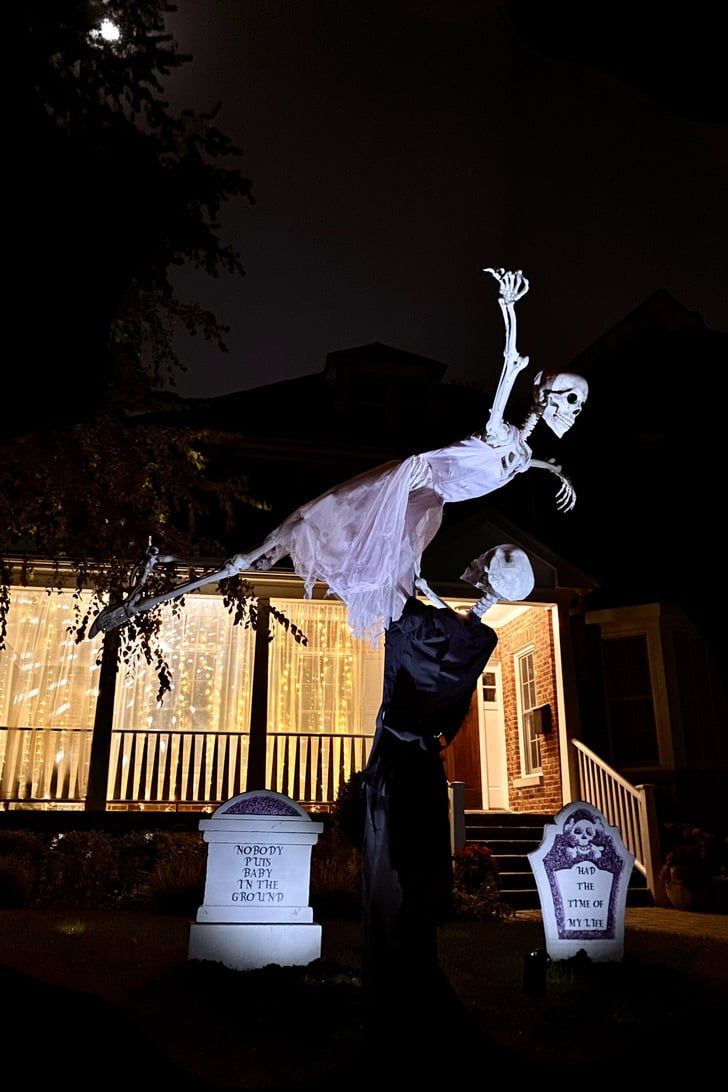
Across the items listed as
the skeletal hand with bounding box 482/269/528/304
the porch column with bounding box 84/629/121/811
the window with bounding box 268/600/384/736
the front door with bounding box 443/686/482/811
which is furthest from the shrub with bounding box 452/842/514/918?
the skeletal hand with bounding box 482/269/528/304

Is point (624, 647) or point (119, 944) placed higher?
point (624, 647)

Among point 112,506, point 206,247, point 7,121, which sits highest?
point 206,247

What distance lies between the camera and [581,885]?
5895 millimetres

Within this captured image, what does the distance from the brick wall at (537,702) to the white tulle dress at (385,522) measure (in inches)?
354

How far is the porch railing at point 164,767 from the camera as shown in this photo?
10352 millimetres

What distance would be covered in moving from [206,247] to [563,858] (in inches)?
250

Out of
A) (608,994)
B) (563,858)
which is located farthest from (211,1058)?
(563,858)

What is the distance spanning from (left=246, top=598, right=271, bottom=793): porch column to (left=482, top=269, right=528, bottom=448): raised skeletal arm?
7.58 metres

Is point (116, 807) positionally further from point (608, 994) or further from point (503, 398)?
point (503, 398)

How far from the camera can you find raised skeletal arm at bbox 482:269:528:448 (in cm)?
275

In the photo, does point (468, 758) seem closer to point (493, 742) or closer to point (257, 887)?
point (493, 742)

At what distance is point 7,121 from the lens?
8.13ft

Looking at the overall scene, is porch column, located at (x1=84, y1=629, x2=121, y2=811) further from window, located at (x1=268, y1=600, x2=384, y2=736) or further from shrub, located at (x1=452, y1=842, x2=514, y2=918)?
shrub, located at (x1=452, y1=842, x2=514, y2=918)

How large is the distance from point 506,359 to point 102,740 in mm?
9041
